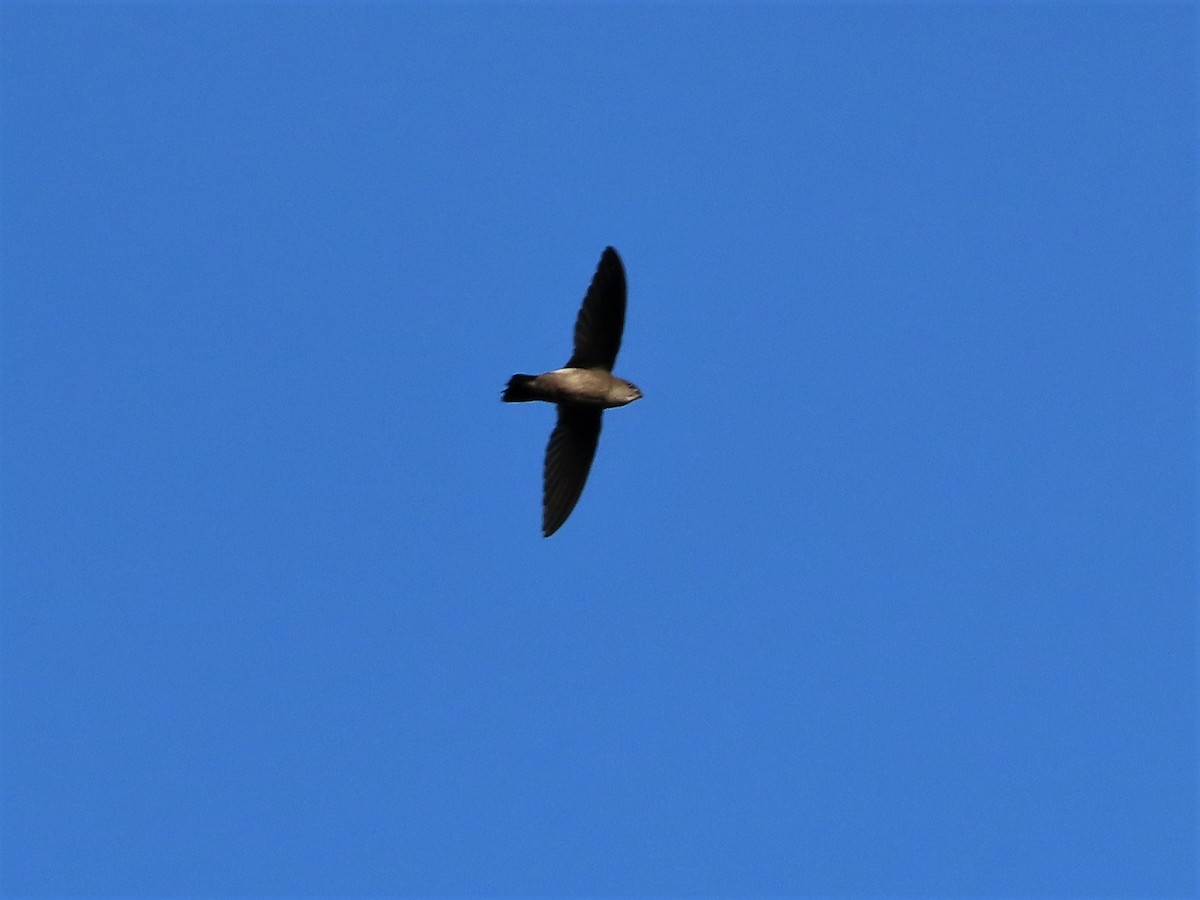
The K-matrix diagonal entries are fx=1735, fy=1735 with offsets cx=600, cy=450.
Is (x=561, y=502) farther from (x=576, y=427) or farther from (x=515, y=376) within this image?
(x=515, y=376)

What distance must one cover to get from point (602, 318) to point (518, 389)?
120 cm

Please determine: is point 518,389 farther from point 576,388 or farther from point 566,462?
point 566,462

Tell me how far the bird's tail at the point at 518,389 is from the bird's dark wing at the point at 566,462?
125 cm

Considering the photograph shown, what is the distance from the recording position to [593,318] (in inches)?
703

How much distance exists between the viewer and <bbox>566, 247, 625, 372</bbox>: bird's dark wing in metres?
17.8

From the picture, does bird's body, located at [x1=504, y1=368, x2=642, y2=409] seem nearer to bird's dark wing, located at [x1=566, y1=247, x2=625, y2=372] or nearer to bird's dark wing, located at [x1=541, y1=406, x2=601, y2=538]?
bird's dark wing, located at [x1=566, y1=247, x2=625, y2=372]

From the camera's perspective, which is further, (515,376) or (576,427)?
(576,427)

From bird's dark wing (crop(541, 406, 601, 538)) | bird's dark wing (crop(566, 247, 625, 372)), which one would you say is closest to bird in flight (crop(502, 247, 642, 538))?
bird's dark wing (crop(566, 247, 625, 372))

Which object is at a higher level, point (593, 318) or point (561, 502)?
point (593, 318)

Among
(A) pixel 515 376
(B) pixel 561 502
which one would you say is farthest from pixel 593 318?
(B) pixel 561 502

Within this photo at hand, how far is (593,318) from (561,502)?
2234 millimetres

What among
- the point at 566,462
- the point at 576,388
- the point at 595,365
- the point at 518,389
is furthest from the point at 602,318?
the point at 566,462

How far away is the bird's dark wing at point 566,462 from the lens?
18781 millimetres

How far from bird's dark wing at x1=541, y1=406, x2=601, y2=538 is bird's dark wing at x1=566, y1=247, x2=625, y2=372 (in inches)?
35.4
